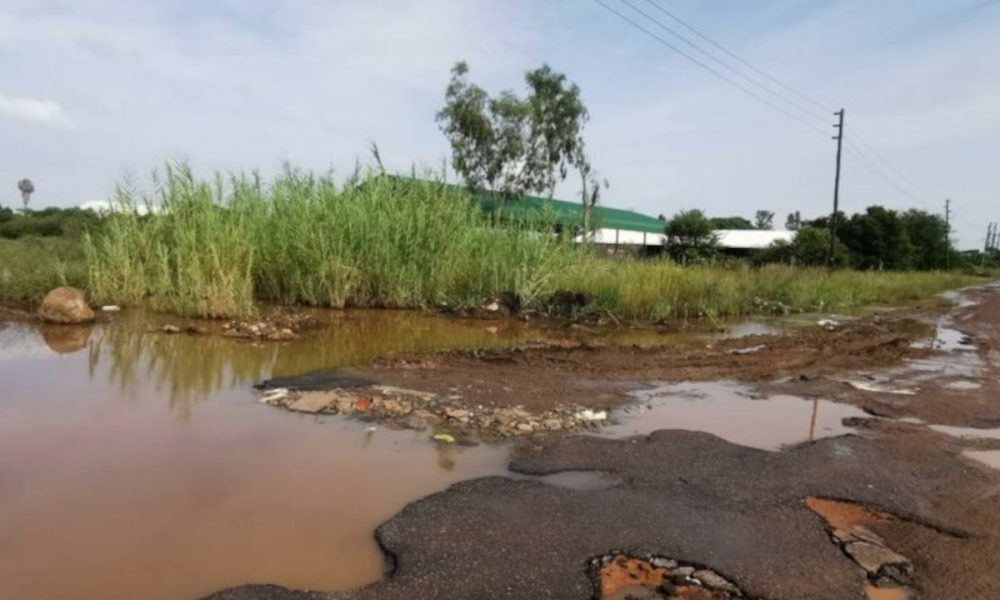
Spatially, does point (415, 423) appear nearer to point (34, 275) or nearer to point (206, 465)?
point (206, 465)

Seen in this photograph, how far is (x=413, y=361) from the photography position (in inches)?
293

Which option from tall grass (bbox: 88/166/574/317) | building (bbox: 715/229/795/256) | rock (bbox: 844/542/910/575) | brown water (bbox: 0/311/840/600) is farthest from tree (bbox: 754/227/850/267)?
rock (bbox: 844/542/910/575)

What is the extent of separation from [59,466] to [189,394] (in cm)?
188

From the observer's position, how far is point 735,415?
19.2 ft

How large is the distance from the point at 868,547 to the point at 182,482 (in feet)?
11.7

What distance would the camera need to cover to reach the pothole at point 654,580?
2744 millimetres

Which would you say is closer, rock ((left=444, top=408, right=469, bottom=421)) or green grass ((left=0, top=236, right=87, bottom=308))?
rock ((left=444, top=408, right=469, bottom=421))

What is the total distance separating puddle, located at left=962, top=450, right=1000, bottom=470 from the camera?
4.66 m

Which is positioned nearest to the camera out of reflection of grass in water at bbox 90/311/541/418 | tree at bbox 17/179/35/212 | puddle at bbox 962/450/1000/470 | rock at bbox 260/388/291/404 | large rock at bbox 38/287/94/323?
puddle at bbox 962/450/1000/470

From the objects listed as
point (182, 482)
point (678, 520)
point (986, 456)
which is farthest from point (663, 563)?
point (986, 456)

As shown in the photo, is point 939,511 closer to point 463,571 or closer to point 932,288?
point 463,571

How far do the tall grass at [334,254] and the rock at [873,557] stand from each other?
853 centimetres

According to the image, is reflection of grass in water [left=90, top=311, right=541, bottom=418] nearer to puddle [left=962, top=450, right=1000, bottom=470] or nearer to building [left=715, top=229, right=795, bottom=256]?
puddle [left=962, top=450, right=1000, bottom=470]

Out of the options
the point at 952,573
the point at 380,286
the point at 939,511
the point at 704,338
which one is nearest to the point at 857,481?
the point at 939,511
